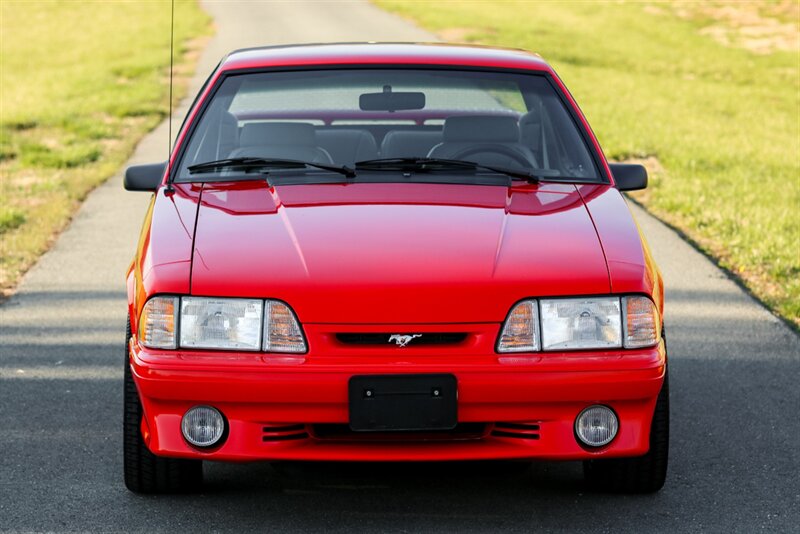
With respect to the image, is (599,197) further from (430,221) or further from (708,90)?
(708,90)

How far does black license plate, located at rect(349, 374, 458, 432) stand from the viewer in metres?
3.80

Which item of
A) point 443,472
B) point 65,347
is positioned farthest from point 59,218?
point 443,472

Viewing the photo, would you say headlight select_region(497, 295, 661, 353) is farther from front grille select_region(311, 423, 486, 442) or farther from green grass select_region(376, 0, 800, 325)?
green grass select_region(376, 0, 800, 325)

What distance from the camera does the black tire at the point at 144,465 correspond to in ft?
13.9

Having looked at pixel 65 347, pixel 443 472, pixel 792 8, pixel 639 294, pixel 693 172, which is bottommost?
pixel 792 8

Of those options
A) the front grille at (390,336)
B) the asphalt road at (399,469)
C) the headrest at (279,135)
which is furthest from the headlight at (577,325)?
the headrest at (279,135)

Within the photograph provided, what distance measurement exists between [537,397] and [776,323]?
139 inches

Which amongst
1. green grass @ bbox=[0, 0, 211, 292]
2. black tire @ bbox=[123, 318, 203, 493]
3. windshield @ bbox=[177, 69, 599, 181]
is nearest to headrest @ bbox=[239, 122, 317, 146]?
windshield @ bbox=[177, 69, 599, 181]

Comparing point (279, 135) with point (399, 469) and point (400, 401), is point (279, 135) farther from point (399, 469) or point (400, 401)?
point (400, 401)

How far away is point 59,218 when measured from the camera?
9.99m

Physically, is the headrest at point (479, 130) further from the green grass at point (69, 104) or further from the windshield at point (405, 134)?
the green grass at point (69, 104)

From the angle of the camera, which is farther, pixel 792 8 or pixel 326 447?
pixel 792 8

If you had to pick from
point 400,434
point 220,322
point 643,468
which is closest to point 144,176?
point 220,322

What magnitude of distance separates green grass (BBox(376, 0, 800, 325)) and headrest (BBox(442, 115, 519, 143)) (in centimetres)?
255
